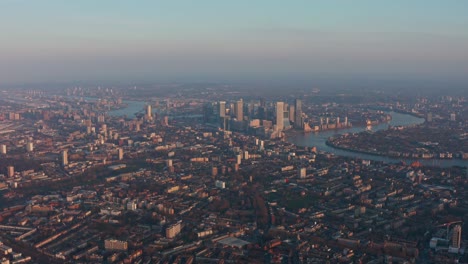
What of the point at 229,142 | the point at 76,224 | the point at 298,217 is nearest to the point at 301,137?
the point at 229,142

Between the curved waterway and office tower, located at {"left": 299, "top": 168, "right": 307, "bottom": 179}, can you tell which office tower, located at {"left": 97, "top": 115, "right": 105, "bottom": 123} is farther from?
office tower, located at {"left": 299, "top": 168, "right": 307, "bottom": 179}

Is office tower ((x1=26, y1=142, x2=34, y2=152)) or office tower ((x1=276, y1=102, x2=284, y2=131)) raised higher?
office tower ((x1=276, y1=102, x2=284, y2=131))

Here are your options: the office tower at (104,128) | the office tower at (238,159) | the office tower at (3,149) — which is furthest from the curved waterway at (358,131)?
the office tower at (3,149)

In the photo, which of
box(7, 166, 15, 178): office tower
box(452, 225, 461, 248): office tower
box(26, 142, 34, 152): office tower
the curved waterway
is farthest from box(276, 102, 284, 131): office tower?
box(452, 225, 461, 248): office tower

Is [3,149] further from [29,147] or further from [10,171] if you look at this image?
[10,171]

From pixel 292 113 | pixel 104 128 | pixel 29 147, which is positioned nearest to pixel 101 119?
pixel 104 128

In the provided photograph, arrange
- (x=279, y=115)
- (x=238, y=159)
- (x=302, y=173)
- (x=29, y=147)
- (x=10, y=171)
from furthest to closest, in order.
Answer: (x=279, y=115) → (x=29, y=147) → (x=238, y=159) → (x=10, y=171) → (x=302, y=173)

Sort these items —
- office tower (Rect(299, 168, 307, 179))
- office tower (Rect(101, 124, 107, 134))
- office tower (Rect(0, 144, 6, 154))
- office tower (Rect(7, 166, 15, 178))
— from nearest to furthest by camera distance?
office tower (Rect(299, 168, 307, 179)) → office tower (Rect(7, 166, 15, 178)) → office tower (Rect(0, 144, 6, 154)) → office tower (Rect(101, 124, 107, 134))

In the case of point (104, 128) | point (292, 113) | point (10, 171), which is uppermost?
point (292, 113)

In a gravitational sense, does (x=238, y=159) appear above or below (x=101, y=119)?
below
